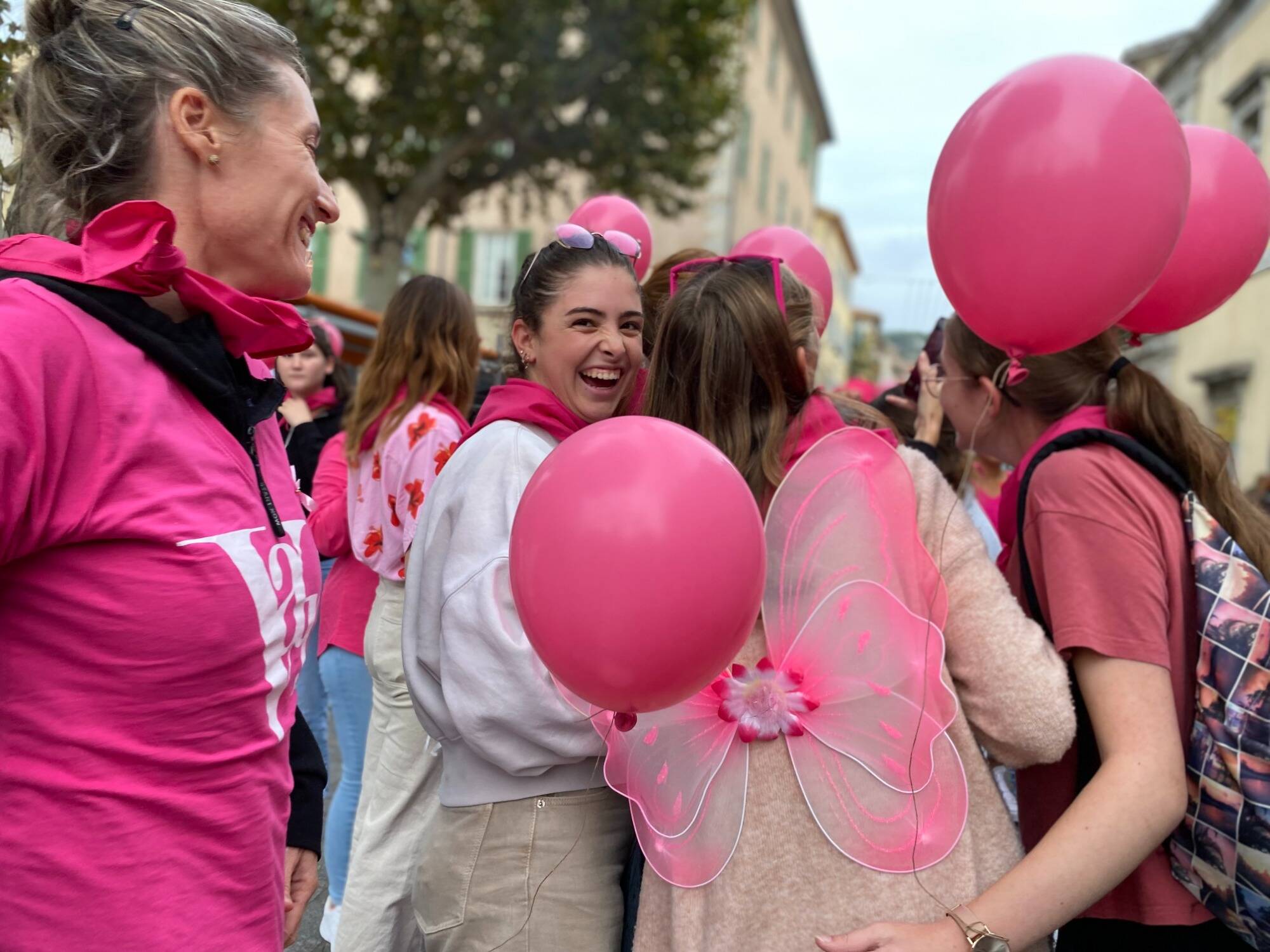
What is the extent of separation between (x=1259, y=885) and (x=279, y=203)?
65.1 inches

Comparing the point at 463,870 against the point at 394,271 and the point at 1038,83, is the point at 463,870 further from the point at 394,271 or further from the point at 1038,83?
the point at 394,271

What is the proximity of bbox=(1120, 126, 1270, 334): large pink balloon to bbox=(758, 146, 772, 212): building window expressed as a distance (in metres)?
25.3

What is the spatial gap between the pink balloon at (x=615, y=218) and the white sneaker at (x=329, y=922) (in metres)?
2.30

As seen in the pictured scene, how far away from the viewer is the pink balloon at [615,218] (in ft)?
10.5

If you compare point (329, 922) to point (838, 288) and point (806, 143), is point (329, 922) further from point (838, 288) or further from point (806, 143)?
point (838, 288)

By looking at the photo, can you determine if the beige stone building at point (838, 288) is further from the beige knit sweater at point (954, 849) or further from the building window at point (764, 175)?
the beige knit sweater at point (954, 849)

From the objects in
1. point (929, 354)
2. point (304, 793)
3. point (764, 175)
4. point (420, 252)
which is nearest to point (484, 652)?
point (304, 793)

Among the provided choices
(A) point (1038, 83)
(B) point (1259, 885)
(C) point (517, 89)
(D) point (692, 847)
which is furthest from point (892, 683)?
(C) point (517, 89)

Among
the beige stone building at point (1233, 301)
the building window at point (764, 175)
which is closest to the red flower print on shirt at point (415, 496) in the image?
the beige stone building at point (1233, 301)

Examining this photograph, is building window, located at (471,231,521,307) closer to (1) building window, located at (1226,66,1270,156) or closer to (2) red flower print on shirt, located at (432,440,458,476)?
(1) building window, located at (1226,66,1270,156)

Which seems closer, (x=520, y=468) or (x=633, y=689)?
(x=633, y=689)

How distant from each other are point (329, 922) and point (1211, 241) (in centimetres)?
314

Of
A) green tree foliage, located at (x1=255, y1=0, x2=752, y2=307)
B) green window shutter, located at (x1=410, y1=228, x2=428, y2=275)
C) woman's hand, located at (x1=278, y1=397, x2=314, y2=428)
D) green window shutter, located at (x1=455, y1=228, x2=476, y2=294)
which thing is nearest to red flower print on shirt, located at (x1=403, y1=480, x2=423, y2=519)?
woman's hand, located at (x1=278, y1=397, x2=314, y2=428)

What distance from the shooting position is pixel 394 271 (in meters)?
13.8
